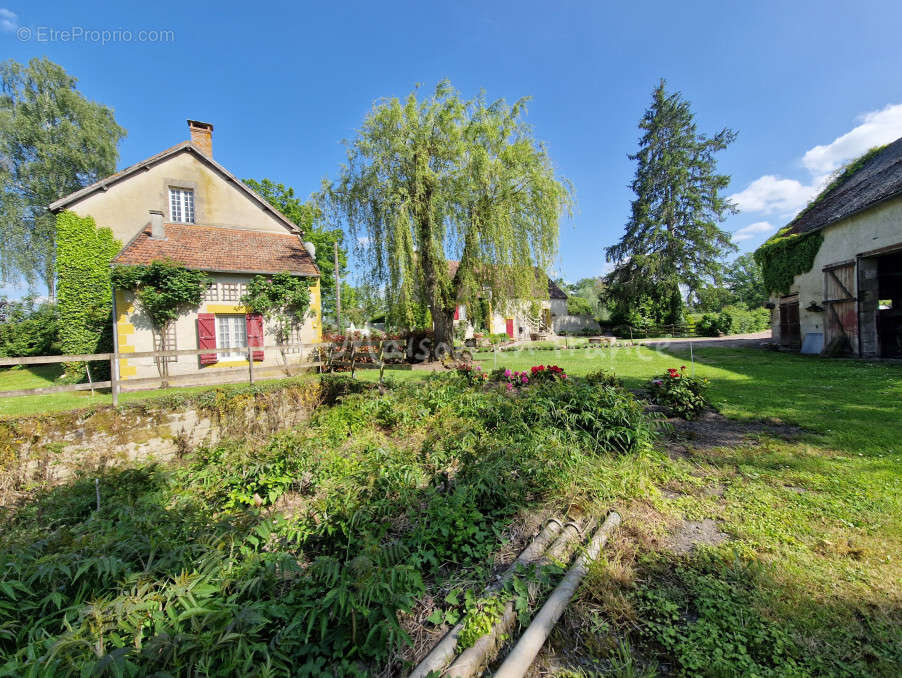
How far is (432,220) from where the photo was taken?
11.0 metres

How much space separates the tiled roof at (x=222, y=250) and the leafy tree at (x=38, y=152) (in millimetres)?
12632

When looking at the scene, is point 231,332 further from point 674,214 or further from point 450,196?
point 674,214

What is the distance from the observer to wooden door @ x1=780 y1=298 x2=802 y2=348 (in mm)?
12961

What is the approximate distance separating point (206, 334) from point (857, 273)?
1962 cm

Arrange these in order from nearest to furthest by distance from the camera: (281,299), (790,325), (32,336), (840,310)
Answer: (840,310), (281,299), (790,325), (32,336)

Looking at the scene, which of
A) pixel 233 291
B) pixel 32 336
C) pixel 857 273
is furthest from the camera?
pixel 32 336

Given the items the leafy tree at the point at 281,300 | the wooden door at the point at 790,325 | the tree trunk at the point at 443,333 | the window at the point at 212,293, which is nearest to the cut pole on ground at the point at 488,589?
the tree trunk at the point at 443,333

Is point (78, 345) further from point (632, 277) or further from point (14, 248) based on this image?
point (632, 277)

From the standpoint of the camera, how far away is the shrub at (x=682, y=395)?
17.8ft

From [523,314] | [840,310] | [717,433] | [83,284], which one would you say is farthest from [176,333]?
[840,310]

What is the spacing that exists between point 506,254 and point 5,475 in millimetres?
10593

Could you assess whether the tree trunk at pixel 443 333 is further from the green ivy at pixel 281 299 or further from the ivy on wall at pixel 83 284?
the ivy on wall at pixel 83 284

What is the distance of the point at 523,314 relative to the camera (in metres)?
12.0

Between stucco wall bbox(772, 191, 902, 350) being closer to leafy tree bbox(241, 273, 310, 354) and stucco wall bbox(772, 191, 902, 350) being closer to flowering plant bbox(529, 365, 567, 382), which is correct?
flowering plant bbox(529, 365, 567, 382)
